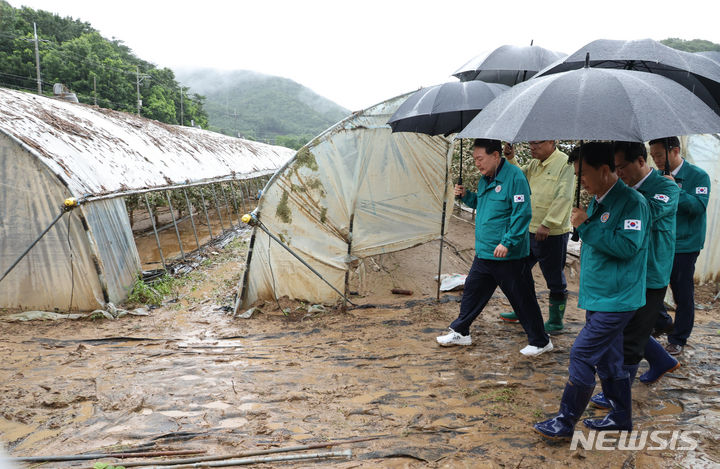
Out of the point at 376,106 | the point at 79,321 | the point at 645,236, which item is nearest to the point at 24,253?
the point at 79,321

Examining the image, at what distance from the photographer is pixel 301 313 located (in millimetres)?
5875

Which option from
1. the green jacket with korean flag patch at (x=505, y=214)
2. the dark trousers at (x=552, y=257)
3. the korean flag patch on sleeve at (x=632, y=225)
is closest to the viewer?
the korean flag patch on sleeve at (x=632, y=225)

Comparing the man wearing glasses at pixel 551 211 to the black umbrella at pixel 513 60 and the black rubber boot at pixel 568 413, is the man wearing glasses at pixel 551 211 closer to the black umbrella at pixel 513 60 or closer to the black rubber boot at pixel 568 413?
the black rubber boot at pixel 568 413

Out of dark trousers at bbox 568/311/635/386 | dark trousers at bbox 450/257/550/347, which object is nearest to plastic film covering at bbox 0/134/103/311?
dark trousers at bbox 450/257/550/347

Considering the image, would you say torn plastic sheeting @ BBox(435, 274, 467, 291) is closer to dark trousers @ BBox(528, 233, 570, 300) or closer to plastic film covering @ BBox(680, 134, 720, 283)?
dark trousers @ BBox(528, 233, 570, 300)

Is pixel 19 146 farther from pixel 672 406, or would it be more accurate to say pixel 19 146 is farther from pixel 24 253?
pixel 672 406

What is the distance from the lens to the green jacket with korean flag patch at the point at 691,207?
3.52 meters

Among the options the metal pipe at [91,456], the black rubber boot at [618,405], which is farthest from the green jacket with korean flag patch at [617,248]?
the metal pipe at [91,456]

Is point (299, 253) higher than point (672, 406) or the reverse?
higher

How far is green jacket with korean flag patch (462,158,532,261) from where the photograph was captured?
368 centimetres

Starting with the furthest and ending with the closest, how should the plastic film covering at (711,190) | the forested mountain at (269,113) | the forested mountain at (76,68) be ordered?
1. the forested mountain at (269,113)
2. the forested mountain at (76,68)
3. the plastic film covering at (711,190)

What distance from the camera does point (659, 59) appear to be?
10.1 ft

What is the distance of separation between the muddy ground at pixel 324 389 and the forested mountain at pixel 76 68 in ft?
104

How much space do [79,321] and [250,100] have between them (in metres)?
102
